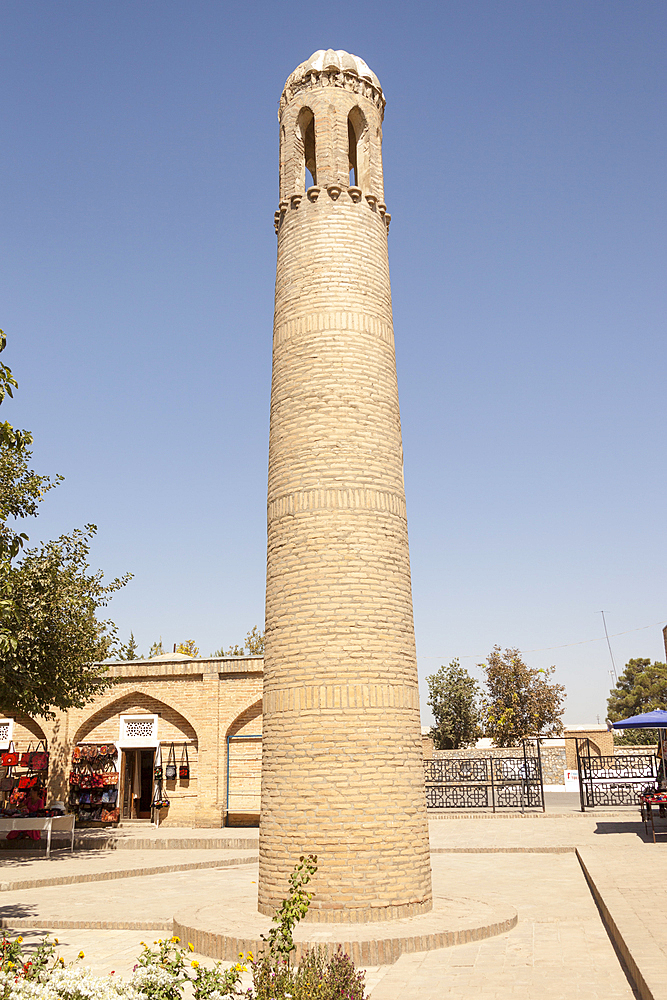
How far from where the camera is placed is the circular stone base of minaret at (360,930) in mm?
7117

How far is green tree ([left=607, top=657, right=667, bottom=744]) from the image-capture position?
192 ft

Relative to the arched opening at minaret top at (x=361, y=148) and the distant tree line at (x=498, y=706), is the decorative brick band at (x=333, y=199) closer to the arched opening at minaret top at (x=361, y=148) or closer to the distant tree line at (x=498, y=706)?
the arched opening at minaret top at (x=361, y=148)

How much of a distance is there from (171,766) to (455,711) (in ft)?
80.4

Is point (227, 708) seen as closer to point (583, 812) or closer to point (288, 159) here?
point (583, 812)

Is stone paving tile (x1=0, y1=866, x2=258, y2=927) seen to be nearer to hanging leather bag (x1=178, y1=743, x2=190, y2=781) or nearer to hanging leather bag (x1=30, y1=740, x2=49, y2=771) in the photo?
hanging leather bag (x1=178, y1=743, x2=190, y2=781)

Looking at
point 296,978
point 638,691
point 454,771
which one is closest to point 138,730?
point 454,771

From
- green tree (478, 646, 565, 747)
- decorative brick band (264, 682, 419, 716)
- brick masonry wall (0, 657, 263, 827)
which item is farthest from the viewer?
green tree (478, 646, 565, 747)

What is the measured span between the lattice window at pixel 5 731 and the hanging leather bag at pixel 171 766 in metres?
4.59

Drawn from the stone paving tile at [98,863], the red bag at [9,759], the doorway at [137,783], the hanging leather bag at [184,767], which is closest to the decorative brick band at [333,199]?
the stone paving tile at [98,863]

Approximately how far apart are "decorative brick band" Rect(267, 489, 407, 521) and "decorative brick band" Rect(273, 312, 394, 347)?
77.5 inches

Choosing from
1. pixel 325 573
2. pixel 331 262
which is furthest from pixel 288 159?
pixel 325 573

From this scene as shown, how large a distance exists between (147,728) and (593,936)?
15.5 metres

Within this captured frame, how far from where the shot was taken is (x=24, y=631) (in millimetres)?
14438

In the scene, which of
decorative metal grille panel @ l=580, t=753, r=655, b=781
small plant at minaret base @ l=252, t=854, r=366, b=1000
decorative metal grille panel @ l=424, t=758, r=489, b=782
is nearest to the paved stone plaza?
small plant at minaret base @ l=252, t=854, r=366, b=1000
